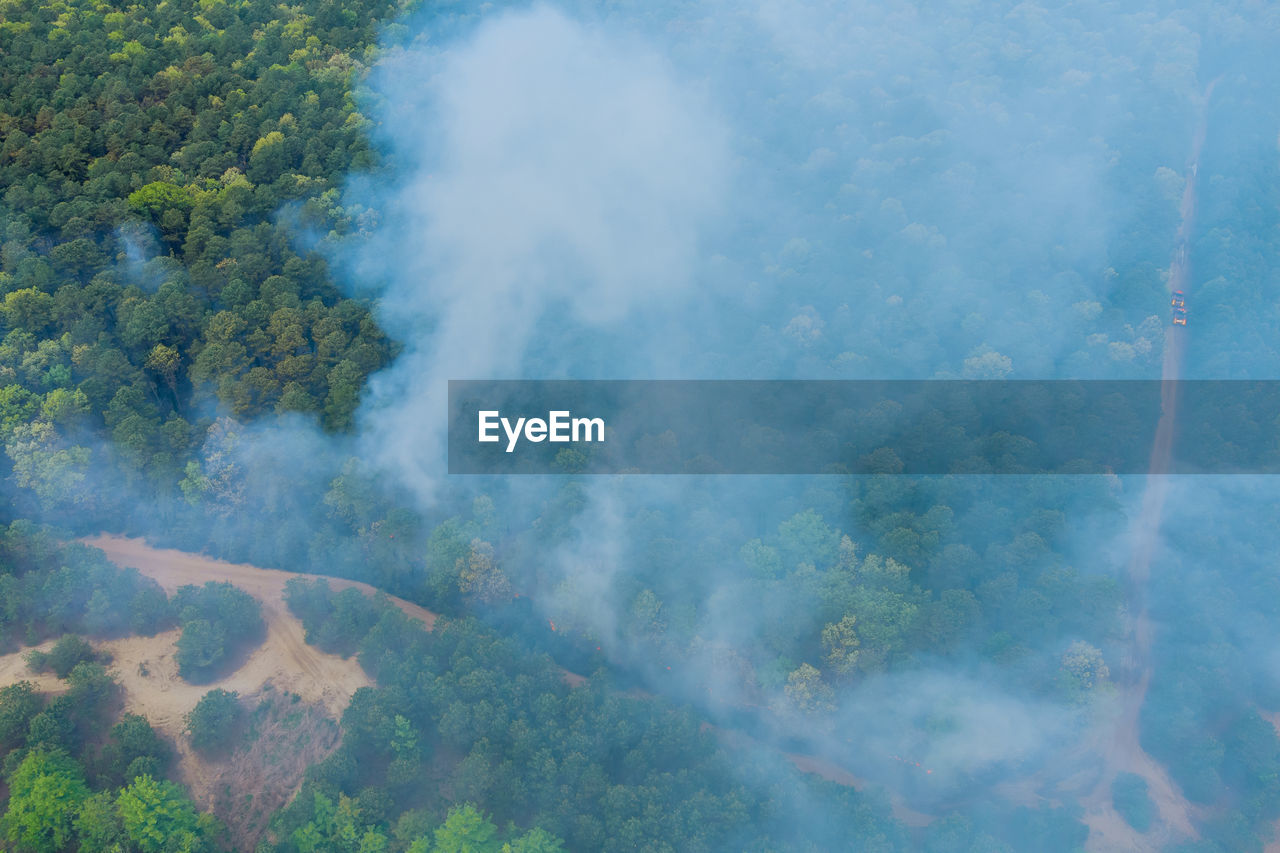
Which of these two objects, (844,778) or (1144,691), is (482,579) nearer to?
(844,778)

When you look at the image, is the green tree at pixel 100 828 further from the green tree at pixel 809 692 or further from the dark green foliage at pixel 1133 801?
the dark green foliage at pixel 1133 801

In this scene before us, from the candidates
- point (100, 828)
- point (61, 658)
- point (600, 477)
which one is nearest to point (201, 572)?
point (61, 658)

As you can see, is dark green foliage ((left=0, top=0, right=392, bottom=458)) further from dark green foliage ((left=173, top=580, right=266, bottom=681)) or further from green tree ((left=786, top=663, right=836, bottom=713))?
green tree ((left=786, top=663, right=836, bottom=713))

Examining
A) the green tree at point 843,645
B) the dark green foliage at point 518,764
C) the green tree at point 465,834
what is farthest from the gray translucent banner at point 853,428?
the green tree at point 465,834

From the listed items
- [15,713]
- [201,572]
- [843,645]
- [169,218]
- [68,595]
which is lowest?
[15,713]

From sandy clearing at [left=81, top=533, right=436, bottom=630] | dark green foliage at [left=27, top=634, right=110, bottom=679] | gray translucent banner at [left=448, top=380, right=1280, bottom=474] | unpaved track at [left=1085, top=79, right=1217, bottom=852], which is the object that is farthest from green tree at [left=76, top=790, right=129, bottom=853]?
unpaved track at [left=1085, top=79, right=1217, bottom=852]

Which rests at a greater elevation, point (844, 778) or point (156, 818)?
point (844, 778)

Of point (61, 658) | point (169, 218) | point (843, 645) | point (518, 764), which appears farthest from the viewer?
point (169, 218)

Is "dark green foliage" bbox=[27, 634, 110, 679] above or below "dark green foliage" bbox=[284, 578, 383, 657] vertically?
below
